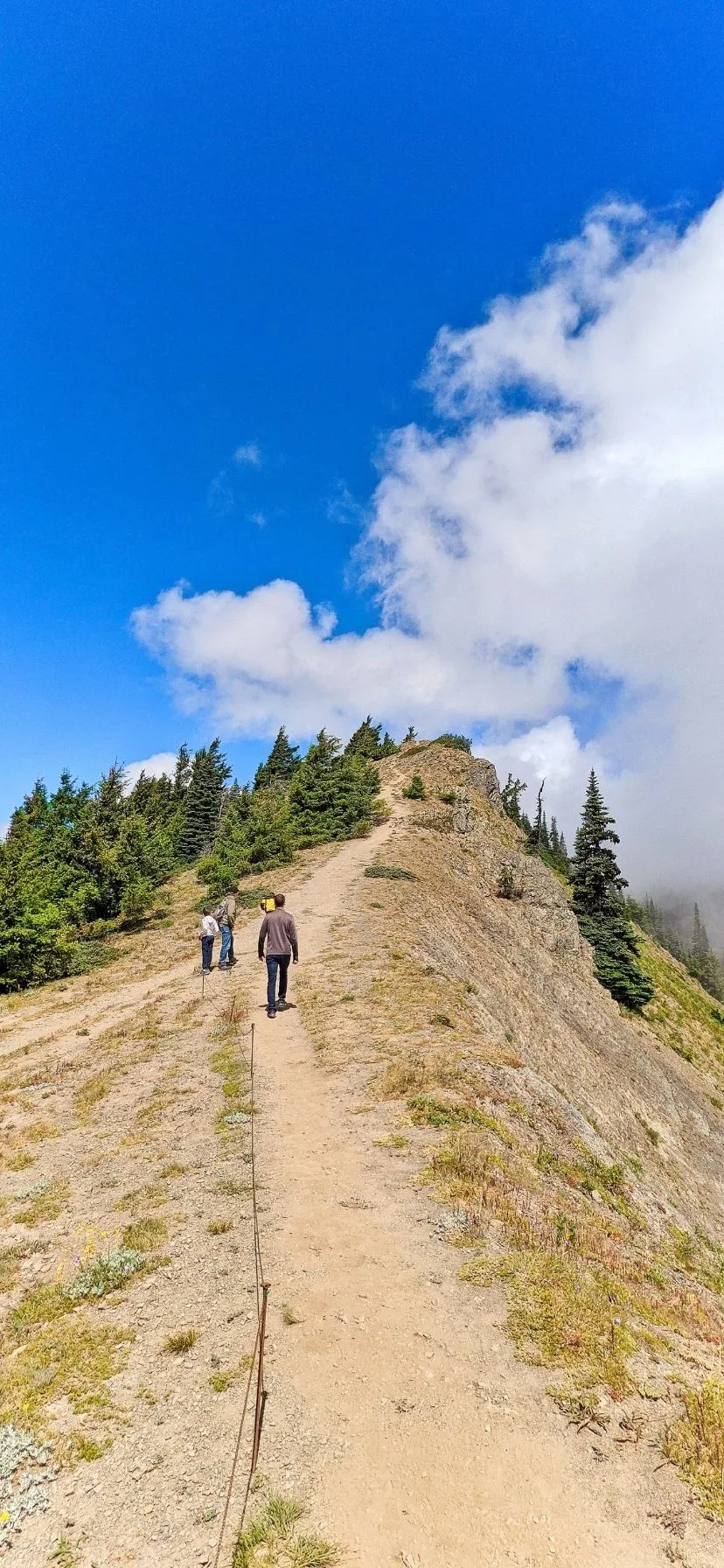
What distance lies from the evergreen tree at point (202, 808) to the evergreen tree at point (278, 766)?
523 centimetres

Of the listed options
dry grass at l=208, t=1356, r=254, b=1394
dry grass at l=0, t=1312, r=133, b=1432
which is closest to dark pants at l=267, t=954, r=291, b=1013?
dry grass at l=0, t=1312, r=133, b=1432

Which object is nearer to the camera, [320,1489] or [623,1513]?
[623,1513]

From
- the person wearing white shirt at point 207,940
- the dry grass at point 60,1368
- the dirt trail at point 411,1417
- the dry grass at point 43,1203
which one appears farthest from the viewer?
the person wearing white shirt at point 207,940

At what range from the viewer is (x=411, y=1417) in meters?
5.30

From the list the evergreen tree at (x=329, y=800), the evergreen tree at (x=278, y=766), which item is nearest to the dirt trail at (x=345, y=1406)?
the evergreen tree at (x=329, y=800)

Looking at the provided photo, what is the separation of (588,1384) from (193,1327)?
3.88 meters

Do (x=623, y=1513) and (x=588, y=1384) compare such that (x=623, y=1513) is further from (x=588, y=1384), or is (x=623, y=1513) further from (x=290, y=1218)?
(x=290, y=1218)

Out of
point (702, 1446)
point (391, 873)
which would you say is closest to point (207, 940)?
point (391, 873)

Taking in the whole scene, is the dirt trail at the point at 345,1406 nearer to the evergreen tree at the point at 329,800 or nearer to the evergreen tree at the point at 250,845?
the evergreen tree at the point at 250,845

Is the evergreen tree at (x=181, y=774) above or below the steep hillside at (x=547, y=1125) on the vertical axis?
above

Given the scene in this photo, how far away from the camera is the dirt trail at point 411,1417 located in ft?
14.1

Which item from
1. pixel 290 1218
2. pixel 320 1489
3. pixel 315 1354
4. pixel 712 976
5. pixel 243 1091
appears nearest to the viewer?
pixel 320 1489

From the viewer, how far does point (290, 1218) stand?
827cm

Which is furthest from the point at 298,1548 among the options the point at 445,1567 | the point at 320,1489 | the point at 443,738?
the point at 443,738
